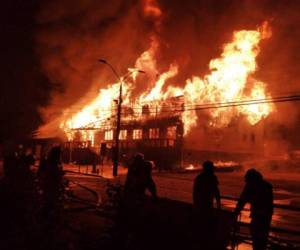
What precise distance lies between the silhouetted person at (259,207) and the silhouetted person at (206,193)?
1.68ft

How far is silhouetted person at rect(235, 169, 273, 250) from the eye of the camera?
6723 mm

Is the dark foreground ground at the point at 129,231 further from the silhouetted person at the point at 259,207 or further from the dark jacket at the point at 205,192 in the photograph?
the silhouetted person at the point at 259,207

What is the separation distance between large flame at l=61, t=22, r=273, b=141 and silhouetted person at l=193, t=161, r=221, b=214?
29.2 m

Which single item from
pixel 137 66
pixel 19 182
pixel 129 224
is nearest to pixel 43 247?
pixel 129 224

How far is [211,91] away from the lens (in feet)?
154

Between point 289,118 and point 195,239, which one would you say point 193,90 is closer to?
point 289,118

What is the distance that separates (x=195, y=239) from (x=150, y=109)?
47888mm

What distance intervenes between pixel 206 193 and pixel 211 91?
40551 millimetres

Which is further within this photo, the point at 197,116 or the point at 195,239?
the point at 197,116

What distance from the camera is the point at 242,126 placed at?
55.6 m

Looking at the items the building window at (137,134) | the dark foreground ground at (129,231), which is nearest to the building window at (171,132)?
the building window at (137,134)

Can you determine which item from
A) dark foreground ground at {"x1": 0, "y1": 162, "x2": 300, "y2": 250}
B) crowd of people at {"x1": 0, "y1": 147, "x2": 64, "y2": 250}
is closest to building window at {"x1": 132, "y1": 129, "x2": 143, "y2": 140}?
crowd of people at {"x1": 0, "y1": 147, "x2": 64, "y2": 250}

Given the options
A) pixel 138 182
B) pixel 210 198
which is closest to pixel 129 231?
pixel 138 182

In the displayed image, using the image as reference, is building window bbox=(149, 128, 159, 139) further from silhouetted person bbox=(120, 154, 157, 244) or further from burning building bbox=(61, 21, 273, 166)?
silhouetted person bbox=(120, 154, 157, 244)
